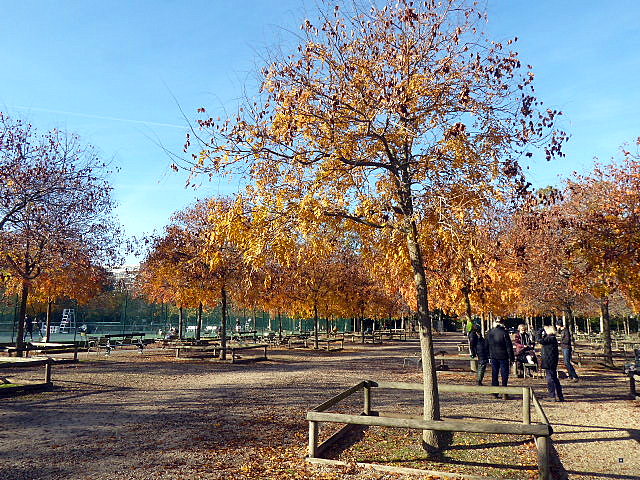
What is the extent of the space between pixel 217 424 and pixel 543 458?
579cm

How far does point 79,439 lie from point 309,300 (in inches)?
997

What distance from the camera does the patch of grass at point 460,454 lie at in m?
6.72

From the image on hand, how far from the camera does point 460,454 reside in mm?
7418

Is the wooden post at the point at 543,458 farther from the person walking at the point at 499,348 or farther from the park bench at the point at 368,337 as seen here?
the park bench at the point at 368,337

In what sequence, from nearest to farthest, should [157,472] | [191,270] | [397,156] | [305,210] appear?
[157,472]
[305,210]
[397,156]
[191,270]

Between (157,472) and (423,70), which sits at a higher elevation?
(423,70)

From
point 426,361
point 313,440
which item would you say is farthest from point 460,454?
point 313,440

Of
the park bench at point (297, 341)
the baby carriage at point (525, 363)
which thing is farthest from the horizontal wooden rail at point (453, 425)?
the park bench at point (297, 341)

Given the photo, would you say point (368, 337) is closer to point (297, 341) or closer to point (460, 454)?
point (297, 341)

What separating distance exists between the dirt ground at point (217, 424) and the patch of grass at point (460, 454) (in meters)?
0.32

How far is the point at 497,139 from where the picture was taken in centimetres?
798

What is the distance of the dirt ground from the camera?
6.58m

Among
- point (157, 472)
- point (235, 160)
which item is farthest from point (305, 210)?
point (157, 472)

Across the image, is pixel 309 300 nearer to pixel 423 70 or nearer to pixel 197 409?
pixel 197 409
